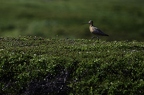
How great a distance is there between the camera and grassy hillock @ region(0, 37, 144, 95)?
19.2m

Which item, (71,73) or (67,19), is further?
(67,19)

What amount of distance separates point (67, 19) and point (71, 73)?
35.9 m

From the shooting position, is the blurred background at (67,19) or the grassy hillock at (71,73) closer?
the grassy hillock at (71,73)

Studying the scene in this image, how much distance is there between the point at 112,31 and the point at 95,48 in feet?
97.2

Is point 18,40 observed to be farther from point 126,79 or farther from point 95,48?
point 126,79

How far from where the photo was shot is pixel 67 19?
55.2 metres

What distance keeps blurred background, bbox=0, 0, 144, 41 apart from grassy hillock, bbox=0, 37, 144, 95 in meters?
25.4

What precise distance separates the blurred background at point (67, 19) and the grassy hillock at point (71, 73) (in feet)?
83.4

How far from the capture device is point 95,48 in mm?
22328

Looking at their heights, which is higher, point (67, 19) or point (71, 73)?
point (67, 19)

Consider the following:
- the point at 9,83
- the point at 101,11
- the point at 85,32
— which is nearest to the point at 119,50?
the point at 9,83

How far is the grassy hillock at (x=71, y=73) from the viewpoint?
1916 centimetres

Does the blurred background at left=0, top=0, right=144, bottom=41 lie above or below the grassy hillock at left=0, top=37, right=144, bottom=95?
above

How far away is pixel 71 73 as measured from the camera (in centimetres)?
1972
